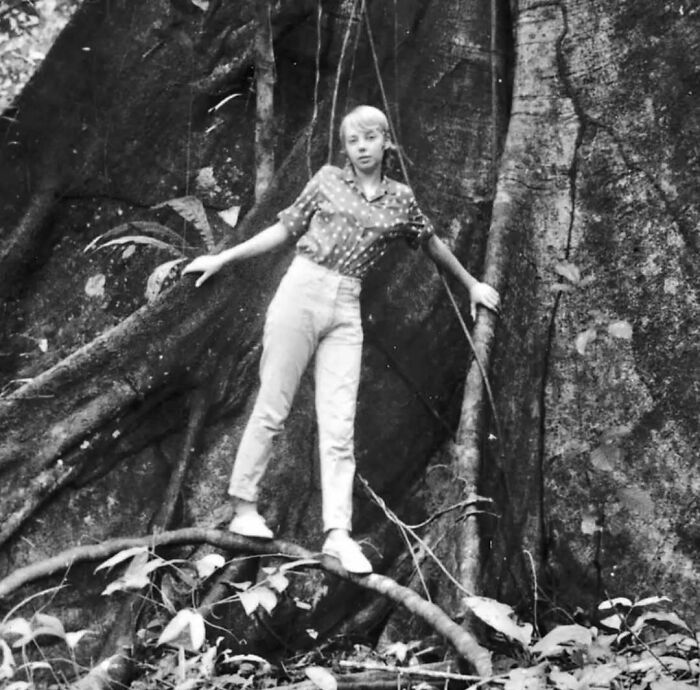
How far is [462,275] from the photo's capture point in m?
4.08

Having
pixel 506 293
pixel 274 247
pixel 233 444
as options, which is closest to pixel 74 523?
pixel 233 444

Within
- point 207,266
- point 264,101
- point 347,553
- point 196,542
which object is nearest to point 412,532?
point 347,553

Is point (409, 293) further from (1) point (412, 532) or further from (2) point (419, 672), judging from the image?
(2) point (419, 672)

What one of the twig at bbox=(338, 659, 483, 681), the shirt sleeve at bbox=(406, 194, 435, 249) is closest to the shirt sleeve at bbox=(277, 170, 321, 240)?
the shirt sleeve at bbox=(406, 194, 435, 249)

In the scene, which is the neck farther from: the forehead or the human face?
the forehead

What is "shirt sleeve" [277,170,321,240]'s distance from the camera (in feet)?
12.8

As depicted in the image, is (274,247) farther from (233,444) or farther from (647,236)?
(647,236)

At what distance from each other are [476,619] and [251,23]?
2.93 m

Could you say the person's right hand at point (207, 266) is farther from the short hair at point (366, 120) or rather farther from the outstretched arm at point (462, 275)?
the outstretched arm at point (462, 275)

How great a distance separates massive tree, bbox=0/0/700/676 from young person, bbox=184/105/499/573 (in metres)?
0.36

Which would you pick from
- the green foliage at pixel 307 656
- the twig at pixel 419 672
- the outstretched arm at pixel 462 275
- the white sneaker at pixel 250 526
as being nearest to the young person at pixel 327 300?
the white sneaker at pixel 250 526

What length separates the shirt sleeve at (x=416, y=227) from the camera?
13.0ft

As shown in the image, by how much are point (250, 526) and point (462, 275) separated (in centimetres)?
125

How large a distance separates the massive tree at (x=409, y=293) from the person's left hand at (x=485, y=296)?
0.18ft
